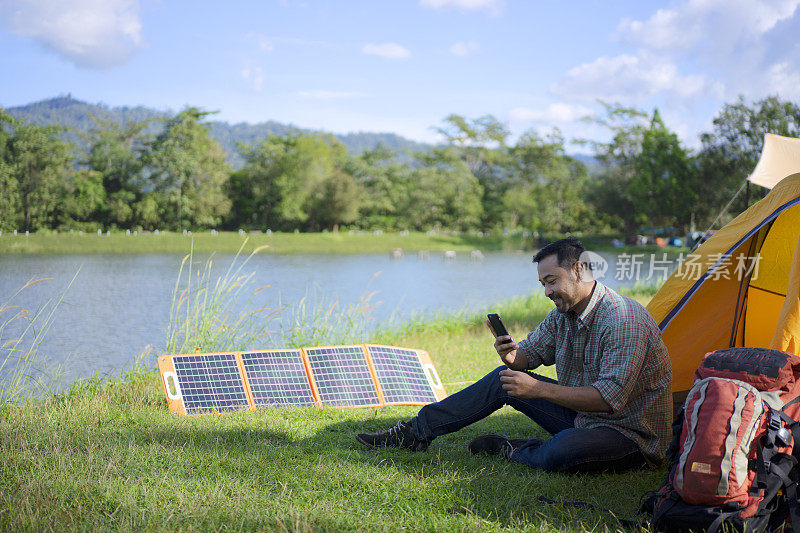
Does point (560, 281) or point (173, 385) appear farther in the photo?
point (173, 385)

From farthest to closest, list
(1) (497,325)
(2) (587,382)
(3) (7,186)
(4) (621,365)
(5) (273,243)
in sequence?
(5) (273,243) → (3) (7,186) → (1) (497,325) → (2) (587,382) → (4) (621,365)

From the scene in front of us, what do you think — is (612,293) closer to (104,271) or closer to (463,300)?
(463,300)

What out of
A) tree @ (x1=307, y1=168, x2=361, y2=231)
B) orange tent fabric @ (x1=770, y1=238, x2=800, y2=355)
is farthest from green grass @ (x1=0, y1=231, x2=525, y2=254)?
orange tent fabric @ (x1=770, y1=238, x2=800, y2=355)

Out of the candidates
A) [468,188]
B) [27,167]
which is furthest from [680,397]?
[468,188]

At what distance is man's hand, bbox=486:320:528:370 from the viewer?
300 cm

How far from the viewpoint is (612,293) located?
2791mm

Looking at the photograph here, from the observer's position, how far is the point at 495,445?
3.15 m

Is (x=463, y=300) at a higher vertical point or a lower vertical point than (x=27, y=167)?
lower

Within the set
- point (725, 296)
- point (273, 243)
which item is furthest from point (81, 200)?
point (725, 296)

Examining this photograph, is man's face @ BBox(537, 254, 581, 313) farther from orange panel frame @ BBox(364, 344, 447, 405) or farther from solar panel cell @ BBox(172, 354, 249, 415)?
solar panel cell @ BBox(172, 354, 249, 415)

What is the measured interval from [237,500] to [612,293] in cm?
174

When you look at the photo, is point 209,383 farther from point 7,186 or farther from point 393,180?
point 393,180

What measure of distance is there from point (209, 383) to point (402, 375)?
1286 millimetres

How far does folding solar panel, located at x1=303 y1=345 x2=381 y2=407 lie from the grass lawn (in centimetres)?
18
